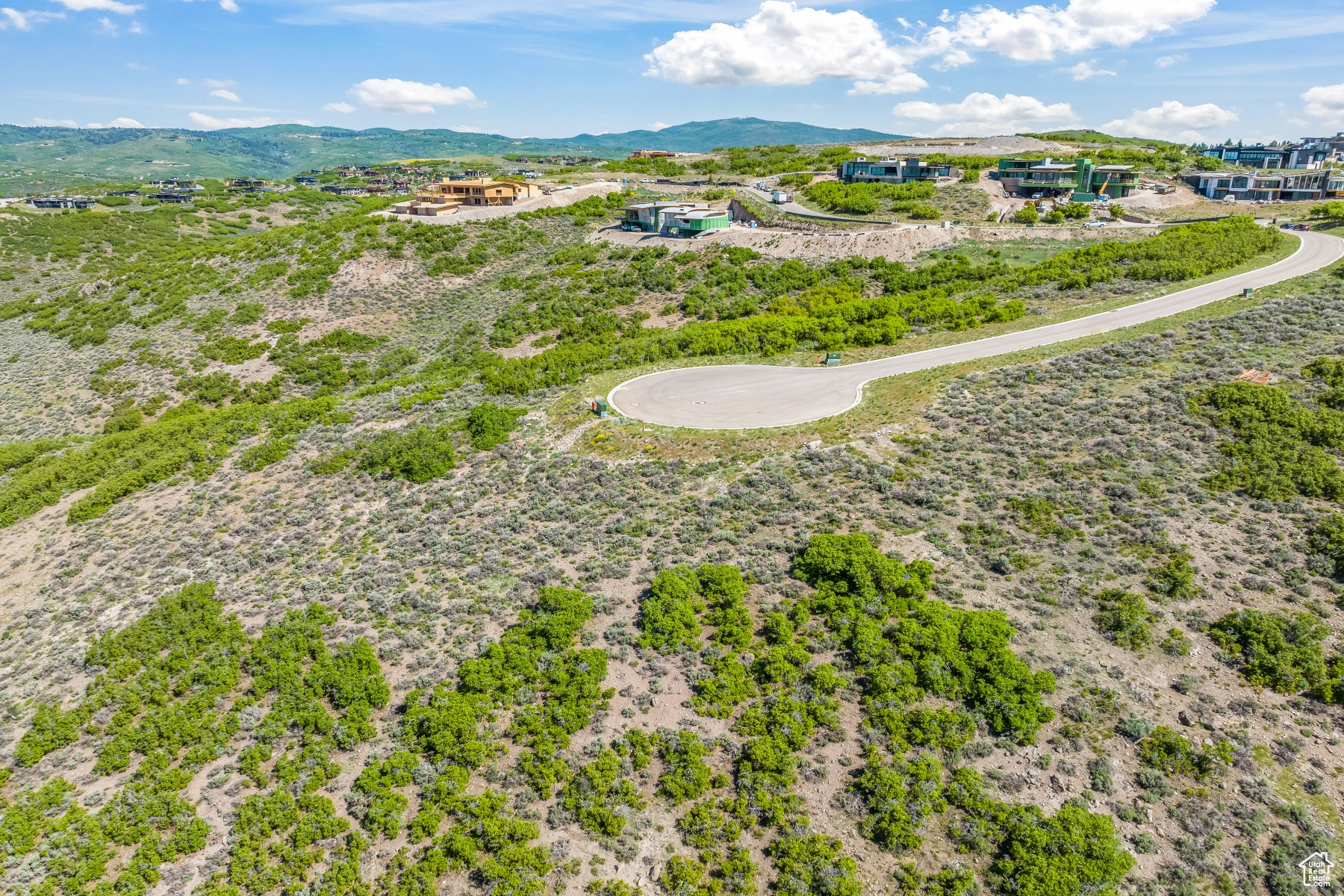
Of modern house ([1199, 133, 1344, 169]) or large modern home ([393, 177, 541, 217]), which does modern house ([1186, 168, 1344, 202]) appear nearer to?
modern house ([1199, 133, 1344, 169])

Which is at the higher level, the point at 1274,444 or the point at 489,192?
the point at 489,192

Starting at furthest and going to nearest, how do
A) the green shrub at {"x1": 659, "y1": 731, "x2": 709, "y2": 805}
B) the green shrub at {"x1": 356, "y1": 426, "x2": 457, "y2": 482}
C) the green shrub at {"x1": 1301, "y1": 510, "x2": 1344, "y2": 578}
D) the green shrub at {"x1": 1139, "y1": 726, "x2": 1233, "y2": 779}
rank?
the green shrub at {"x1": 356, "y1": 426, "x2": 457, "y2": 482}, the green shrub at {"x1": 1301, "y1": 510, "x2": 1344, "y2": 578}, the green shrub at {"x1": 659, "y1": 731, "x2": 709, "y2": 805}, the green shrub at {"x1": 1139, "y1": 726, "x2": 1233, "y2": 779}

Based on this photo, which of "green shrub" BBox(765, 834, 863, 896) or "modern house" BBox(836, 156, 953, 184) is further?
"modern house" BBox(836, 156, 953, 184)

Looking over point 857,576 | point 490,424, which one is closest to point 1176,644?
point 857,576

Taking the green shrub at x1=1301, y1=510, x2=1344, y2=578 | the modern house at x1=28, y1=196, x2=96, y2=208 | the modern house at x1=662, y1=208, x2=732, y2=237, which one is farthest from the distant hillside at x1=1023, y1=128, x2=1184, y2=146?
the modern house at x1=28, y1=196, x2=96, y2=208

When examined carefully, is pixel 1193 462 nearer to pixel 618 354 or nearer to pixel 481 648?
pixel 481 648

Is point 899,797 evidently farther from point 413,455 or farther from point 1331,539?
point 413,455
